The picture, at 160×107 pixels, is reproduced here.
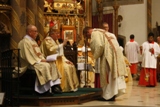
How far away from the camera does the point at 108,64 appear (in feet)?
29.0

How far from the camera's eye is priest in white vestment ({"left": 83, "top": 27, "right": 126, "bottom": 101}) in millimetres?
8773

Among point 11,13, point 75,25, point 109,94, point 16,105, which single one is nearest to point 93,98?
point 109,94

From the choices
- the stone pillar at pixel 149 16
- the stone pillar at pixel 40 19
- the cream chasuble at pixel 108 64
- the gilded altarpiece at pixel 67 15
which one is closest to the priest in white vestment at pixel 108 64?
the cream chasuble at pixel 108 64

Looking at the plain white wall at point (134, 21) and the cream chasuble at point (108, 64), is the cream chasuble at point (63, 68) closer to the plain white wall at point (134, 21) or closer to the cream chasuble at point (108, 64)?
the cream chasuble at point (108, 64)

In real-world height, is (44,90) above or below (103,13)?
below

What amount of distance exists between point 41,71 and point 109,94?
1638mm

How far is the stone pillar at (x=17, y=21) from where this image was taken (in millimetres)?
11828

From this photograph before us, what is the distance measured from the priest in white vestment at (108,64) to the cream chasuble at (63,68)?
2.84ft

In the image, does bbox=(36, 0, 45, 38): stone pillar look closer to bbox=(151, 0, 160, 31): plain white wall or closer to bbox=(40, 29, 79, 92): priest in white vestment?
bbox=(40, 29, 79, 92): priest in white vestment

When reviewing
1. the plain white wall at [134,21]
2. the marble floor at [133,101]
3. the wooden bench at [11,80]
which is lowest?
the marble floor at [133,101]

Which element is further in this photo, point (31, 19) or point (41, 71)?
point (31, 19)

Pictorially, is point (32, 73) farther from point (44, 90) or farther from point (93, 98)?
point (93, 98)

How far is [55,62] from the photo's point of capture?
31.0 ft

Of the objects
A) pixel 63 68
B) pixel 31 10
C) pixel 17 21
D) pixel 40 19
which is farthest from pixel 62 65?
pixel 40 19
